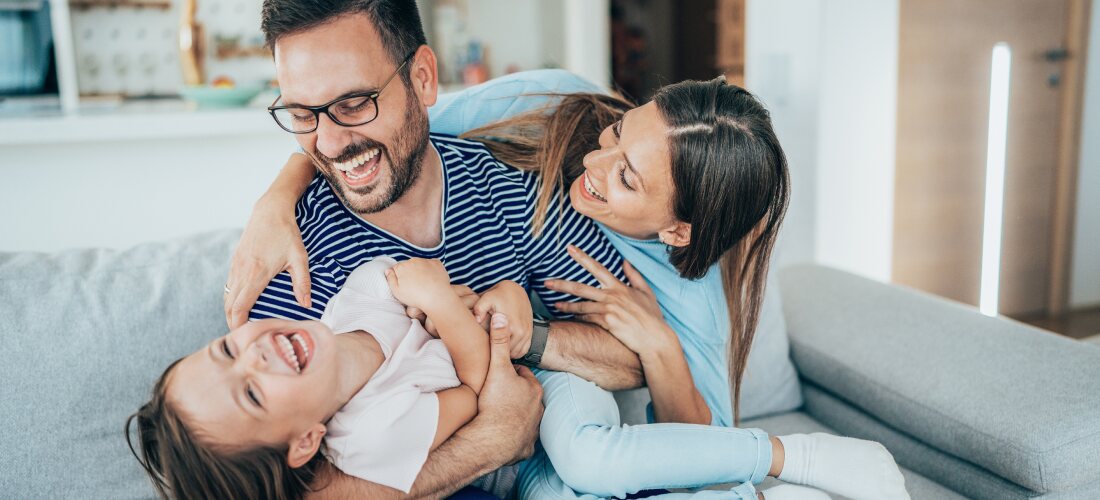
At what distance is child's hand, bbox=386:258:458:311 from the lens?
131cm

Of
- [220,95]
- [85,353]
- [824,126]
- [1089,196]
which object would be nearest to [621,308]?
[85,353]

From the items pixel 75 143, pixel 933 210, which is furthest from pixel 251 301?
pixel 933 210

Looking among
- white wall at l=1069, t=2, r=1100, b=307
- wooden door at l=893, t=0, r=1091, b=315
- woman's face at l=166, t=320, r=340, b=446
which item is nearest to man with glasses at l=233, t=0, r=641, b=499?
woman's face at l=166, t=320, r=340, b=446

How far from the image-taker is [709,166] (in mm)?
1439

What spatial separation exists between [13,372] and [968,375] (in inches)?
70.8

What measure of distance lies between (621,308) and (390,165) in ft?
1.72

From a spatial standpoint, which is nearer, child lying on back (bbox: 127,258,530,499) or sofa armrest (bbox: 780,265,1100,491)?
child lying on back (bbox: 127,258,530,499)

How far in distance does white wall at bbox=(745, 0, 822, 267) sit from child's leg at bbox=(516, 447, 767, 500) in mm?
1961

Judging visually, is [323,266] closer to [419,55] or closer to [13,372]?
[419,55]

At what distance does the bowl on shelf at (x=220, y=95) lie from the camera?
9.18ft

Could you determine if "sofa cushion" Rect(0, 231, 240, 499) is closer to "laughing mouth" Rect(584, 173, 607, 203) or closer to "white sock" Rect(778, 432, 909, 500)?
"laughing mouth" Rect(584, 173, 607, 203)

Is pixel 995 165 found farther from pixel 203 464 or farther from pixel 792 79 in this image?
pixel 203 464

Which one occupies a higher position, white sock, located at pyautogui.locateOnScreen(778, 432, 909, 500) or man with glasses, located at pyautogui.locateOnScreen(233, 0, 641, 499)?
man with glasses, located at pyautogui.locateOnScreen(233, 0, 641, 499)

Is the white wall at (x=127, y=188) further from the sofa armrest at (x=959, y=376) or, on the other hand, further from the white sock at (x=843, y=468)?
the white sock at (x=843, y=468)
